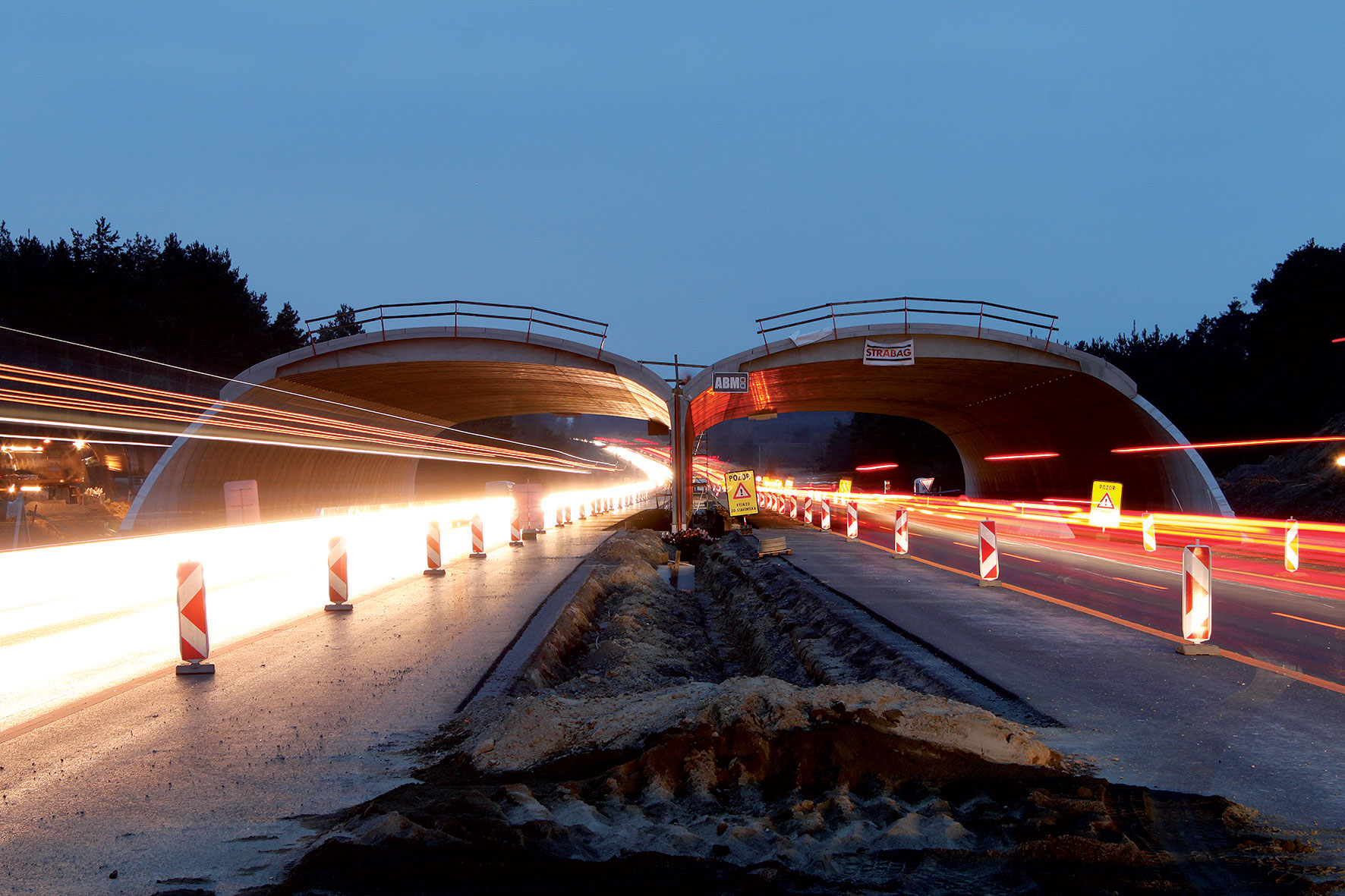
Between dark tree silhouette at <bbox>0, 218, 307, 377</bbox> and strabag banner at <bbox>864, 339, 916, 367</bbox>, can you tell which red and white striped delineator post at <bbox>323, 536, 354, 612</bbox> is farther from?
dark tree silhouette at <bbox>0, 218, 307, 377</bbox>

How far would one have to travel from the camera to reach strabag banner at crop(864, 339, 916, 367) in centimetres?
3158

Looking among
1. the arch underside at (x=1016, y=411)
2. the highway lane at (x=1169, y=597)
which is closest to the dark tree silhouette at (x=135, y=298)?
the arch underside at (x=1016, y=411)

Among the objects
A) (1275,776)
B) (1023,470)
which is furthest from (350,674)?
(1023,470)

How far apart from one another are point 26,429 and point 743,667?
21.0 m

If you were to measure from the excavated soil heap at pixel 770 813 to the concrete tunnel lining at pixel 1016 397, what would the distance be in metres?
25.2

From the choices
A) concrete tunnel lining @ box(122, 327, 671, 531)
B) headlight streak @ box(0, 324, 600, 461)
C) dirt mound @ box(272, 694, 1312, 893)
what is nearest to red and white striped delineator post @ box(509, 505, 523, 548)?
concrete tunnel lining @ box(122, 327, 671, 531)

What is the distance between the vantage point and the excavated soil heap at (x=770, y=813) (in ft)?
13.7

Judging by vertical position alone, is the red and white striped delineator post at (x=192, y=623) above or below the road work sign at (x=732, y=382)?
below

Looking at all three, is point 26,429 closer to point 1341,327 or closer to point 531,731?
point 531,731

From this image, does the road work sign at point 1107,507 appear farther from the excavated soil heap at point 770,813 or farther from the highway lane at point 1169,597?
the excavated soil heap at point 770,813

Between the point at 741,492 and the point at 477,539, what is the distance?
43.3ft

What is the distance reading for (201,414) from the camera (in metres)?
27.2

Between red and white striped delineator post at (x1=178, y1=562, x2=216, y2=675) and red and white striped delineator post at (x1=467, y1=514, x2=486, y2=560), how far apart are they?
1205 centimetres

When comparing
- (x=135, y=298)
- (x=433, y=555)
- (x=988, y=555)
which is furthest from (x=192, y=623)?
(x=135, y=298)
